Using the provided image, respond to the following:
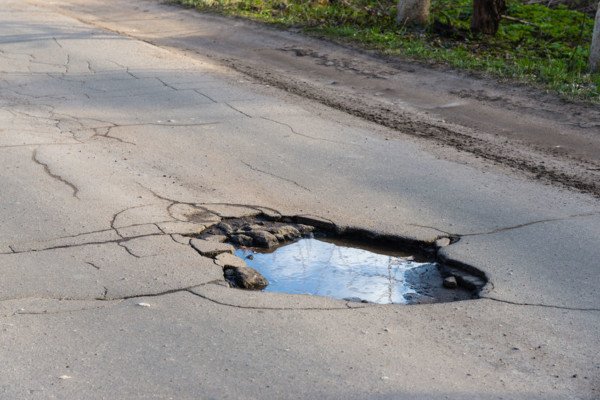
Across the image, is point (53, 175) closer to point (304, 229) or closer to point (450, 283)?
point (304, 229)

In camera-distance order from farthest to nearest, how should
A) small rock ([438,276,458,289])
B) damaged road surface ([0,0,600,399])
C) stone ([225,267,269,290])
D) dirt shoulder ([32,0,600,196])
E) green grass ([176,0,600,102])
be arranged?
green grass ([176,0,600,102])
dirt shoulder ([32,0,600,196])
small rock ([438,276,458,289])
stone ([225,267,269,290])
damaged road surface ([0,0,600,399])

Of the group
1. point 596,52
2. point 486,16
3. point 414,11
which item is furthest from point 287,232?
point 414,11

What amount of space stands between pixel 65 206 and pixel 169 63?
6236mm

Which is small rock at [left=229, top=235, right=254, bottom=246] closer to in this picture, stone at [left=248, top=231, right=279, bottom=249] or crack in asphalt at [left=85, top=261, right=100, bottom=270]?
stone at [left=248, top=231, right=279, bottom=249]

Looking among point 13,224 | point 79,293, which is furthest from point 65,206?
point 79,293

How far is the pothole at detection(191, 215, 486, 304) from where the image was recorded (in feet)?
17.5

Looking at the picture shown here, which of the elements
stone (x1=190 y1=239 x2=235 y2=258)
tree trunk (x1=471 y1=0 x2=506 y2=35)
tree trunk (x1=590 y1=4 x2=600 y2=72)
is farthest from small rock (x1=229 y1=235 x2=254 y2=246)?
tree trunk (x1=471 y1=0 x2=506 y2=35)

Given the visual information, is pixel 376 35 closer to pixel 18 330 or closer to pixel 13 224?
pixel 13 224

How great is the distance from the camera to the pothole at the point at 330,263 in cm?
532

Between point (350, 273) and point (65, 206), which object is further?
point (65, 206)

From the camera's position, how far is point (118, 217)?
6191mm

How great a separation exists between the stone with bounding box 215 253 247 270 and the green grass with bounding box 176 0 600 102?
6.67 metres

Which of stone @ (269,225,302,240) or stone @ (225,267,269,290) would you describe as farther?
stone @ (269,225,302,240)

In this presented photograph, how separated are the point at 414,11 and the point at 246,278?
37.9ft
